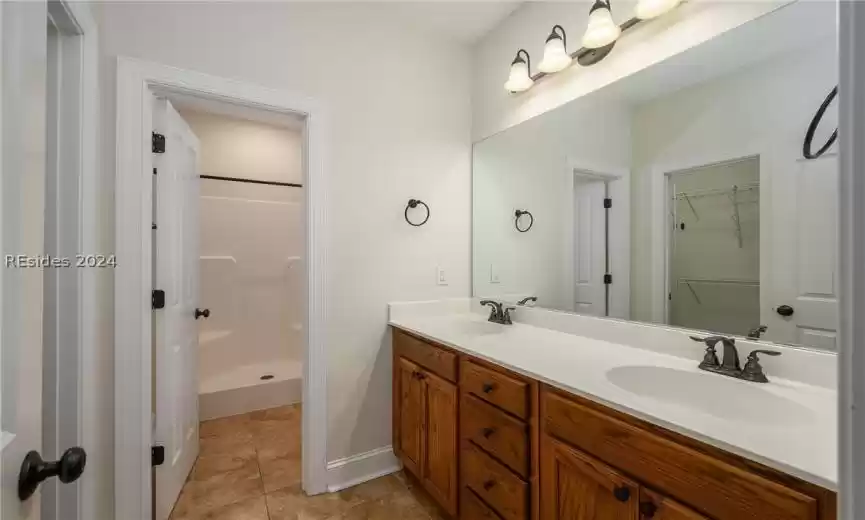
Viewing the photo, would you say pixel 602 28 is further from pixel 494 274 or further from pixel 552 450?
pixel 552 450

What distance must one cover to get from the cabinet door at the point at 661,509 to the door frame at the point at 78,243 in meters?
1.59

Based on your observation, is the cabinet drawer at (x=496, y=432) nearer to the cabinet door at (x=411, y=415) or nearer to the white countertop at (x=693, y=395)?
the white countertop at (x=693, y=395)

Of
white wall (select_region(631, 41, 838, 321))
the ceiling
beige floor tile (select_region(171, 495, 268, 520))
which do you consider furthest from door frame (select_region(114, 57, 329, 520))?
white wall (select_region(631, 41, 838, 321))

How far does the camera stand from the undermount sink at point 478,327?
1919 millimetres

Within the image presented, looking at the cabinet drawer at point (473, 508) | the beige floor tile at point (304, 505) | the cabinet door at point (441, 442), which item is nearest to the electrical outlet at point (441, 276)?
the cabinet door at point (441, 442)

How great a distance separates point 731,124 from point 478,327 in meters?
1.35

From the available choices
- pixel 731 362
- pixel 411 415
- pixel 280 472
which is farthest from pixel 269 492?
pixel 731 362

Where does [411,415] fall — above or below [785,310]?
below

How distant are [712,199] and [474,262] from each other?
127 cm

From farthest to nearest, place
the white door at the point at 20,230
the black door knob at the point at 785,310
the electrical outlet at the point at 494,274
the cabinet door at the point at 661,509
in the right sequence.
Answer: the electrical outlet at the point at 494,274, the black door knob at the point at 785,310, the cabinet door at the point at 661,509, the white door at the point at 20,230

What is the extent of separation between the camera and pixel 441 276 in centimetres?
226

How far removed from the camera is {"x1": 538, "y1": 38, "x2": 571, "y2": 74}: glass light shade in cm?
172

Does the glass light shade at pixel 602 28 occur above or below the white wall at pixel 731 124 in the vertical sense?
above

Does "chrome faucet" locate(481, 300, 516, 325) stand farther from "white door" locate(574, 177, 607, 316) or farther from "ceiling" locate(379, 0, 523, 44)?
"ceiling" locate(379, 0, 523, 44)
